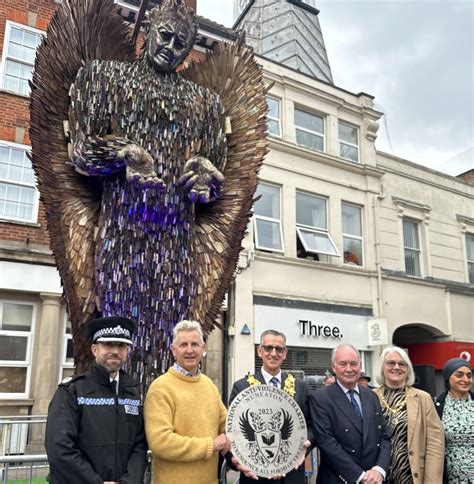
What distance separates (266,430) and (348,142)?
12.6 metres

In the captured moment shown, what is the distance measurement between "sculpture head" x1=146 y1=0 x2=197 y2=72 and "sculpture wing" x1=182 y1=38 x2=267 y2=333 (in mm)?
386

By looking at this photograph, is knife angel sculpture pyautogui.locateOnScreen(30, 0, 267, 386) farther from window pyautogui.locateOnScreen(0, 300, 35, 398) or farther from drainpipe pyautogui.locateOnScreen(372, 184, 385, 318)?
drainpipe pyautogui.locateOnScreen(372, 184, 385, 318)

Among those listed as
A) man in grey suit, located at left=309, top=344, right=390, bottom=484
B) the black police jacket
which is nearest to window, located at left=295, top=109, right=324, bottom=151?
man in grey suit, located at left=309, top=344, right=390, bottom=484

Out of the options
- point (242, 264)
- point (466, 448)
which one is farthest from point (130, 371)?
point (242, 264)

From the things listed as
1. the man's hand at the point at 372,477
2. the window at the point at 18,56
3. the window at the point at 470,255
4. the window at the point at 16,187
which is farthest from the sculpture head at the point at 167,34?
the window at the point at 470,255

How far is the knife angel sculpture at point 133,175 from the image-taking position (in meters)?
3.13

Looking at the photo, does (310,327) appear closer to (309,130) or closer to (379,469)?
(309,130)

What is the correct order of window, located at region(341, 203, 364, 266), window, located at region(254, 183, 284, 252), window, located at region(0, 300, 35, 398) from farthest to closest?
window, located at region(341, 203, 364, 266)
window, located at region(254, 183, 284, 252)
window, located at region(0, 300, 35, 398)

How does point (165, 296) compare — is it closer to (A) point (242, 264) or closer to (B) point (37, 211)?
(B) point (37, 211)

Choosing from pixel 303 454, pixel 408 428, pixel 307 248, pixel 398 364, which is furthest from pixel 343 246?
pixel 303 454

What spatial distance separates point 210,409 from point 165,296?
0.84m

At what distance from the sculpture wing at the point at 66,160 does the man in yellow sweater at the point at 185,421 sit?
31.2 inches

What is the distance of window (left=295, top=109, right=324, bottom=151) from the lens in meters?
13.5

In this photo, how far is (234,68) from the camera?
3.80 m
